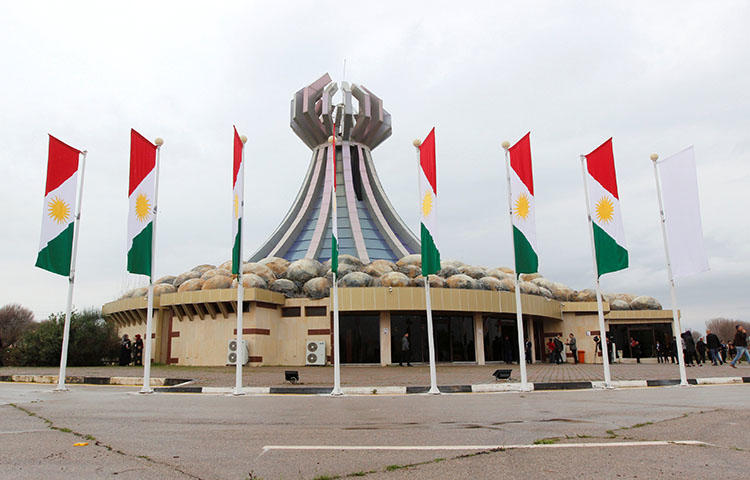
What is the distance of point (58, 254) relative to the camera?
14047 millimetres

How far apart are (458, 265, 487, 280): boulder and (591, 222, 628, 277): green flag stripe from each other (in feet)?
52.0

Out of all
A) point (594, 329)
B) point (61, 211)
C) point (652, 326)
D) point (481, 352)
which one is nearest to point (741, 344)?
point (481, 352)

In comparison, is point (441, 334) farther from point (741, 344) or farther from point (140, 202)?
point (140, 202)

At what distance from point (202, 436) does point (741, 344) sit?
19379 mm

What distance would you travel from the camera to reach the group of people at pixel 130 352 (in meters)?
25.0

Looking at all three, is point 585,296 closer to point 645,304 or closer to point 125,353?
point 645,304

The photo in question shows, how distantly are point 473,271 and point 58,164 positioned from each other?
21217 mm

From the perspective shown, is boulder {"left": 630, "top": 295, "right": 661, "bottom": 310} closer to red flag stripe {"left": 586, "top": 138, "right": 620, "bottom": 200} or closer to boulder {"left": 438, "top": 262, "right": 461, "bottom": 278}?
boulder {"left": 438, "top": 262, "right": 461, "bottom": 278}

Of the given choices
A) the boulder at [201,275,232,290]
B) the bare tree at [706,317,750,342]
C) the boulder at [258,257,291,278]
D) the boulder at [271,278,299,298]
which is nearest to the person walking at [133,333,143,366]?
the boulder at [201,275,232,290]

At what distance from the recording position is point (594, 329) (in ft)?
108

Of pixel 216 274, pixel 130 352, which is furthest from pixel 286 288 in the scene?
pixel 130 352

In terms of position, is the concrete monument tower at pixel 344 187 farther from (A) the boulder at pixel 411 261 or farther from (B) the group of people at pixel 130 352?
(B) the group of people at pixel 130 352

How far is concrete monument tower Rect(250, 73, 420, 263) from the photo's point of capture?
37.2 meters

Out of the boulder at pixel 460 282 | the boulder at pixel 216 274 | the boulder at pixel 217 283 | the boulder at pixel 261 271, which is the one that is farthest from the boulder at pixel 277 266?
the boulder at pixel 460 282
